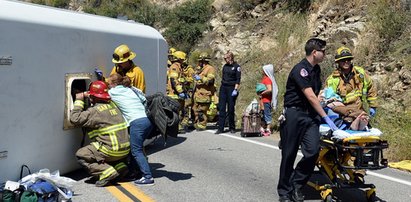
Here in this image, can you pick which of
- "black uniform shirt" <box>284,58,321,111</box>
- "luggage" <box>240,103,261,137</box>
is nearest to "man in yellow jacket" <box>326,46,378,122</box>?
"black uniform shirt" <box>284,58,321,111</box>

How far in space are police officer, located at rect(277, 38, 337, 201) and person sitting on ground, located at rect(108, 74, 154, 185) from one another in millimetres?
1912

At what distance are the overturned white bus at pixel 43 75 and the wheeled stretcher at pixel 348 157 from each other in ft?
11.0

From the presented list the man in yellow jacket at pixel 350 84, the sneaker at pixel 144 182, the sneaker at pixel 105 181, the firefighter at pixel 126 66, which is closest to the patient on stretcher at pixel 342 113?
the man in yellow jacket at pixel 350 84

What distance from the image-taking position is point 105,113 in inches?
249

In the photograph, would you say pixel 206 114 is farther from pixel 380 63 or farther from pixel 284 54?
pixel 284 54

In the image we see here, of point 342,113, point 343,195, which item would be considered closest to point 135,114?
point 342,113

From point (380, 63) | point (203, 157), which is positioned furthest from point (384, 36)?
point (203, 157)

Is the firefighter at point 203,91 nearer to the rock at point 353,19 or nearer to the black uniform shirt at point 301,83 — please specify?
the black uniform shirt at point 301,83

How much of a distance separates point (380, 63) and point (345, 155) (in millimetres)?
8310

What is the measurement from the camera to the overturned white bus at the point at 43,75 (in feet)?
17.4

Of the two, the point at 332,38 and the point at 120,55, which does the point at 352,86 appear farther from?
the point at 332,38

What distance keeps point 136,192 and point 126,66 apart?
204 centimetres

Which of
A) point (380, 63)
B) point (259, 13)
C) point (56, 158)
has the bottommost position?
point (56, 158)

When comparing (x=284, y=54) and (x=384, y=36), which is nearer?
(x=384, y=36)
